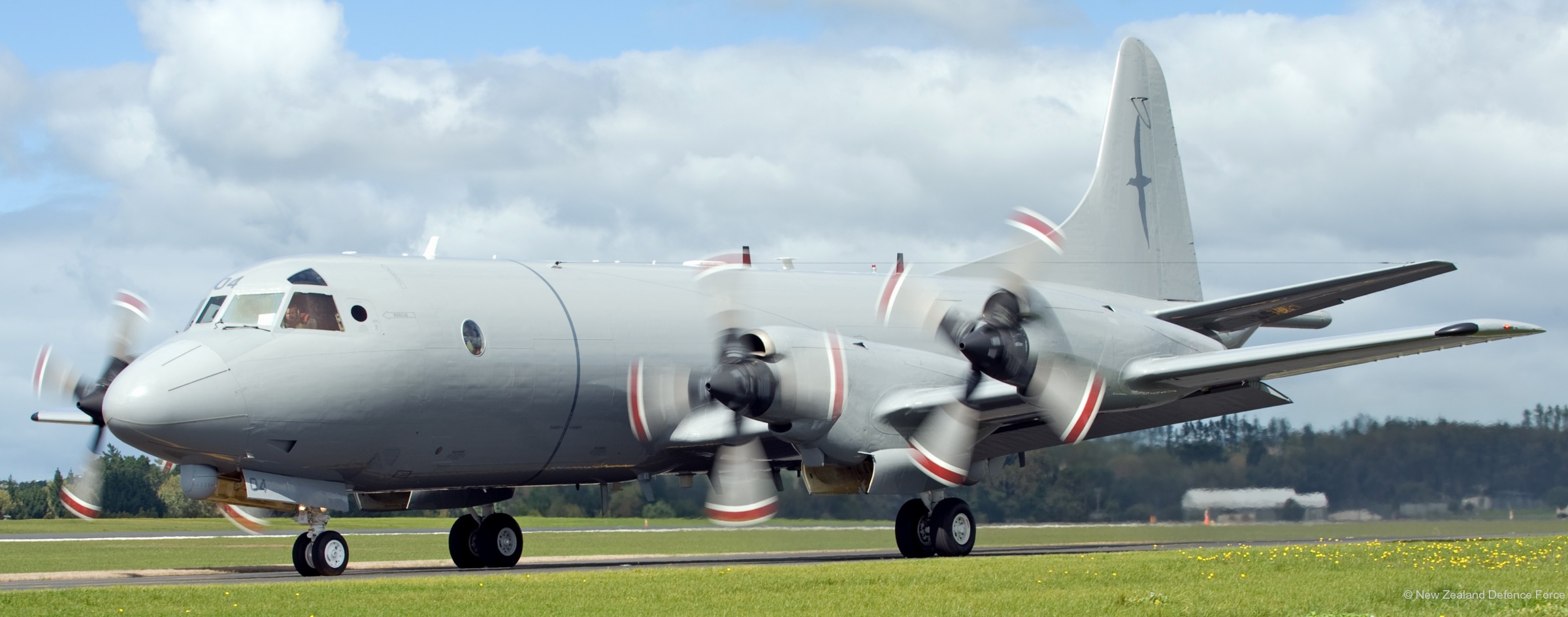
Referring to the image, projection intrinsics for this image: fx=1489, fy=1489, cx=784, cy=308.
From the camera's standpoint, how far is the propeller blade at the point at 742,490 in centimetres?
1648

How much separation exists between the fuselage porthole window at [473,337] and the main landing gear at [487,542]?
3.72 metres

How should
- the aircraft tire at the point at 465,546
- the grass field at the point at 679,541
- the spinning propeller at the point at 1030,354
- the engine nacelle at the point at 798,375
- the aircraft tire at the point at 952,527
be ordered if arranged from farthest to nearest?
the grass field at the point at 679,541
the aircraft tire at the point at 465,546
the aircraft tire at the point at 952,527
the engine nacelle at the point at 798,375
the spinning propeller at the point at 1030,354

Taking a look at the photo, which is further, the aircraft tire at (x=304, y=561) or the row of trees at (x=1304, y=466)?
the row of trees at (x=1304, y=466)

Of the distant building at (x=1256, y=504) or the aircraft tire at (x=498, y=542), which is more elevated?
the distant building at (x=1256, y=504)

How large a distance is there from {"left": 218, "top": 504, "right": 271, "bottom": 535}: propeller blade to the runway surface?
0.55 m

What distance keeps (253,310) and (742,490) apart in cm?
554

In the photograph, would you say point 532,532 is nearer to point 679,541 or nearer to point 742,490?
point 679,541

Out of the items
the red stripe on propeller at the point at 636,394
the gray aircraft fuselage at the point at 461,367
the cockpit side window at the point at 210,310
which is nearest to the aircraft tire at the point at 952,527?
the gray aircraft fuselage at the point at 461,367

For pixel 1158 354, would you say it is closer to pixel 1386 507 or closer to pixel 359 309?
pixel 1386 507

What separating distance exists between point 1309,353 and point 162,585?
38.7ft

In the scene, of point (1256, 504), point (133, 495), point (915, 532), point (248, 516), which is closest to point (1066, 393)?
point (915, 532)

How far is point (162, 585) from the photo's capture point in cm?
1425

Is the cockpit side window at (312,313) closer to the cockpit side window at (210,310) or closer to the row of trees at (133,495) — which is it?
the cockpit side window at (210,310)

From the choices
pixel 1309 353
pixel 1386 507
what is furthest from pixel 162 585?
pixel 1386 507
